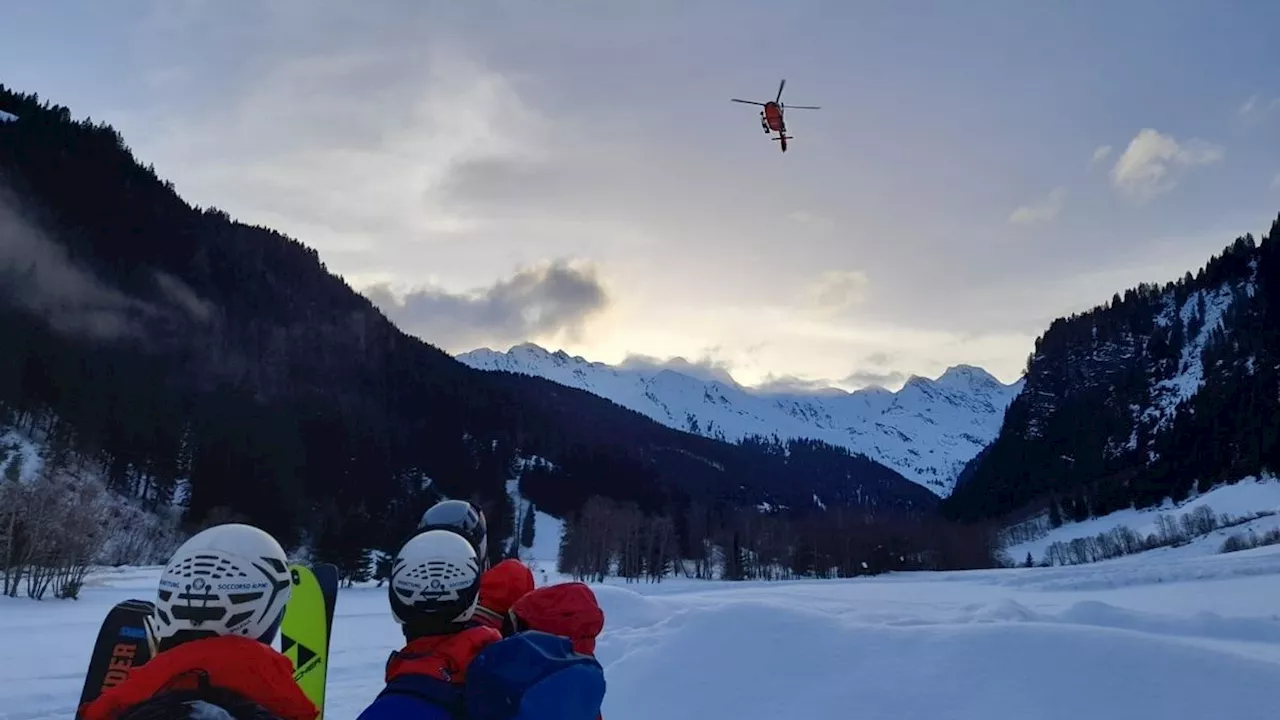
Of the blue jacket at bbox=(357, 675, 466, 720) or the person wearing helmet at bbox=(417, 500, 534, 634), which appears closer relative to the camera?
the blue jacket at bbox=(357, 675, 466, 720)

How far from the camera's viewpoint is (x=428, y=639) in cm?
309

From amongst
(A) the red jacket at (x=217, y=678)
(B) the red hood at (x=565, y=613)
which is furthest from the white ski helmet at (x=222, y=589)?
(B) the red hood at (x=565, y=613)

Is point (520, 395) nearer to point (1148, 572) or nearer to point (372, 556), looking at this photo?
point (372, 556)

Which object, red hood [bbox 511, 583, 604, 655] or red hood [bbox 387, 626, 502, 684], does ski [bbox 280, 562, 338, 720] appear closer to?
red hood [bbox 511, 583, 604, 655]

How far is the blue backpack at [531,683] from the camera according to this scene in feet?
7.86

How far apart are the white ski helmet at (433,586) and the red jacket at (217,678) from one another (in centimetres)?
83

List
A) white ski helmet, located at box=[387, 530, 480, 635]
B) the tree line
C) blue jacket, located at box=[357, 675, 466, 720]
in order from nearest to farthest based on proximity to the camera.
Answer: blue jacket, located at box=[357, 675, 466, 720] < white ski helmet, located at box=[387, 530, 480, 635] < the tree line

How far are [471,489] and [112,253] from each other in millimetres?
73515

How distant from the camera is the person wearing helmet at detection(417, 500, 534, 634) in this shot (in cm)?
450

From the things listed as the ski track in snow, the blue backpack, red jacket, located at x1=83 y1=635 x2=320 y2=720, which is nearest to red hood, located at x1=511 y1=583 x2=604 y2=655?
the blue backpack

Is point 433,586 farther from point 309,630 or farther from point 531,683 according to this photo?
point 309,630

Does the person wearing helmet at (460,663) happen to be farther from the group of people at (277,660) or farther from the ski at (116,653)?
the ski at (116,653)

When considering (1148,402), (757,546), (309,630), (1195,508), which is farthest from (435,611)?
(1148,402)

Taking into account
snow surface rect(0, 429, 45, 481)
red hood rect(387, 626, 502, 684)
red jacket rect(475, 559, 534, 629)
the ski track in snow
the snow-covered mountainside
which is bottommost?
the ski track in snow
